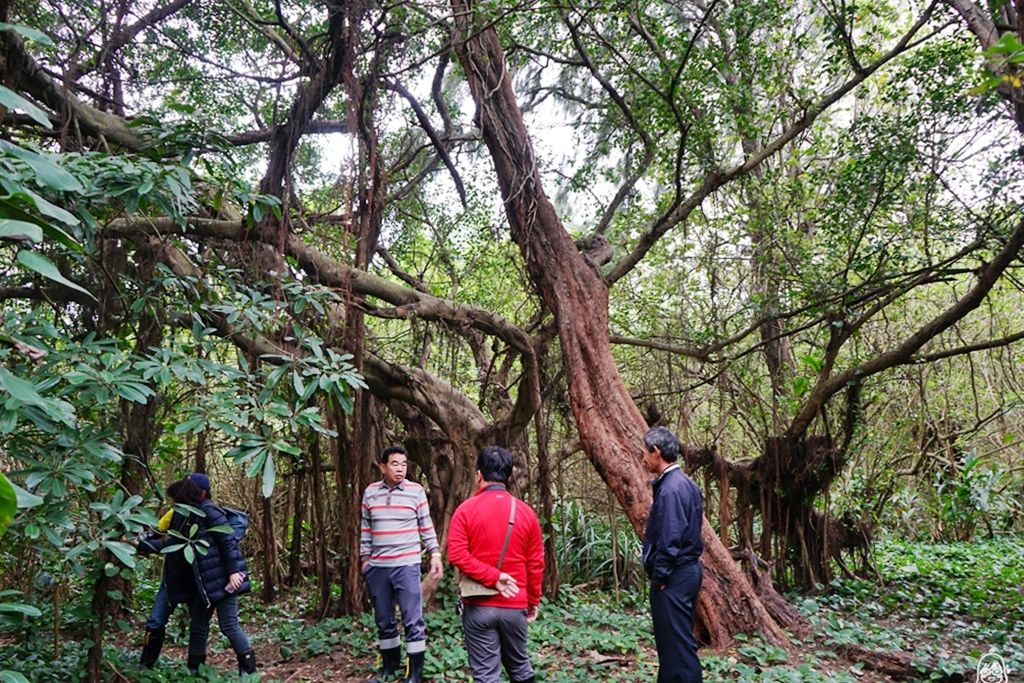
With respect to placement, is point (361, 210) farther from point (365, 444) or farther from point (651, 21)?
point (651, 21)

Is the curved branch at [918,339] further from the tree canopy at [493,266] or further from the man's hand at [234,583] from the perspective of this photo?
the man's hand at [234,583]

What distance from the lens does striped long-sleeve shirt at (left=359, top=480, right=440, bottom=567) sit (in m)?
4.74

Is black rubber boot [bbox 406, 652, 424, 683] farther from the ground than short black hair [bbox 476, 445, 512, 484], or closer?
closer

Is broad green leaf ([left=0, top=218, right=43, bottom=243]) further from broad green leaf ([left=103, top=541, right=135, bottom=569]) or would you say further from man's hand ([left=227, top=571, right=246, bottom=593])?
man's hand ([left=227, top=571, right=246, bottom=593])

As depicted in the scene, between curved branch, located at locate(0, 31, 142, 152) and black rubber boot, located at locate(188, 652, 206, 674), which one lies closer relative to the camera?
black rubber boot, located at locate(188, 652, 206, 674)

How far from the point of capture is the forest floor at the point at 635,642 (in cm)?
469

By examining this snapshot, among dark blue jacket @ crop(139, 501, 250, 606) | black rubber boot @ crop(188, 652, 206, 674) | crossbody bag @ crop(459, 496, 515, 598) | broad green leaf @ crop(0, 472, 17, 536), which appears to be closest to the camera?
broad green leaf @ crop(0, 472, 17, 536)

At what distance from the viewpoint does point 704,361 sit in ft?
26.3

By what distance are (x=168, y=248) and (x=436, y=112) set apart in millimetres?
4579

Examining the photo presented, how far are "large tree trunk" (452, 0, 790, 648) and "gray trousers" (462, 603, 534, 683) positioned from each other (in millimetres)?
2117

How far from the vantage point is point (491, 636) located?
3557 mm

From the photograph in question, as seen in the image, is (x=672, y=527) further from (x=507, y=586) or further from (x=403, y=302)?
(x=403, y=302)

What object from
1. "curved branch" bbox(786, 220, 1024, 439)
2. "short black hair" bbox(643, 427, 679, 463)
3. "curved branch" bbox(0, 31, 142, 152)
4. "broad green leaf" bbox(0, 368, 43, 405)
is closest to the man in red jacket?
"short black hair" bbox(643, 427, 679, 463)

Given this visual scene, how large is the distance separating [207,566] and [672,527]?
2.99m
